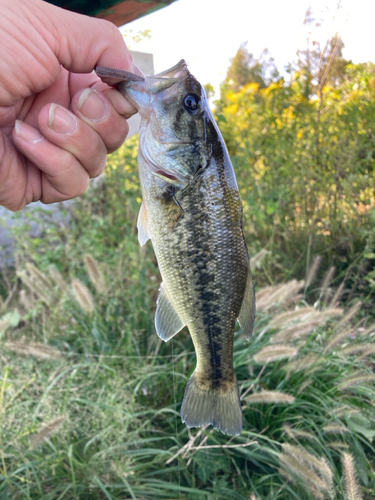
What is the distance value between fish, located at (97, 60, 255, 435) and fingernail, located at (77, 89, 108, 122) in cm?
14

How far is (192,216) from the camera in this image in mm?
1308

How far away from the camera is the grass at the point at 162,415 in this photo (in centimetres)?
205

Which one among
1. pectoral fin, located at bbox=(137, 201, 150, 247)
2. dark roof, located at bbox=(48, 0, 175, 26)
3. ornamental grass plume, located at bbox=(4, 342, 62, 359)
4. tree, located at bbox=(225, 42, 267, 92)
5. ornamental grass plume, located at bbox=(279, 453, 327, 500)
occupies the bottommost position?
ornamental grass plume, located at bbox=(279, 453, 327, 500)

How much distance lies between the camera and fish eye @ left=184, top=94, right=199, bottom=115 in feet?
4.41

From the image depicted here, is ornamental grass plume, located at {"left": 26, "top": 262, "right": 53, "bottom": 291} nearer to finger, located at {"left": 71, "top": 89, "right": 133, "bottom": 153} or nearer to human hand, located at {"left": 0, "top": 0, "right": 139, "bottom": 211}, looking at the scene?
human hand, located at {"left": 0, "top": 0, "right": 139, "bottom": 211}

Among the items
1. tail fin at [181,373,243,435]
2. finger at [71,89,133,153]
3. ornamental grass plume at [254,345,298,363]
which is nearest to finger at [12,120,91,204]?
finger at [71,89,133,153]

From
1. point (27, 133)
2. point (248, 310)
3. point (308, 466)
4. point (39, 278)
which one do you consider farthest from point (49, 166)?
point (308, 466)

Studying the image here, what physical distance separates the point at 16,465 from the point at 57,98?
6.56ft

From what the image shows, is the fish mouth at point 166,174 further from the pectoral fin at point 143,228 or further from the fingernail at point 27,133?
the fingernail at point 27,133

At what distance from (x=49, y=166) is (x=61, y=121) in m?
0.19

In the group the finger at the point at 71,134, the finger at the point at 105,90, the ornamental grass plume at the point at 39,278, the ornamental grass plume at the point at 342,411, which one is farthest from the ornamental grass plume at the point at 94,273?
the ornamental grass plume at the point at 342,411

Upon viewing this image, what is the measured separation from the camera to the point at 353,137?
3.87 m

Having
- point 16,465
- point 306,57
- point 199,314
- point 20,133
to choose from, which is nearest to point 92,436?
point 16,465

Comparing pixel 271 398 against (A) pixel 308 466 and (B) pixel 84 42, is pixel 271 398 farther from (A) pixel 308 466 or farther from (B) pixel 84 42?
(B) pixel 84 42
